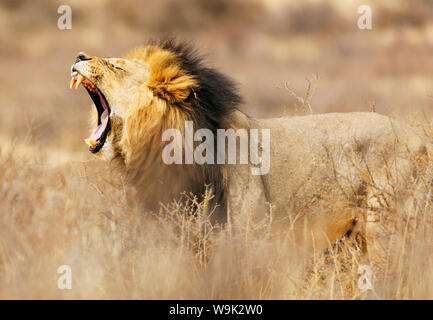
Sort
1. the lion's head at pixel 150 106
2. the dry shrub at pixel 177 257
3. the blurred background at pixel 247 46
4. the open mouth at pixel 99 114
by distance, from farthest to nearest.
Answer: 1. the blurred background at pixel 247 46
2. the open mouth at pixel 99 114
3. the lion's head at pixel 150 106
4. the dry shrub at pixel 177 257

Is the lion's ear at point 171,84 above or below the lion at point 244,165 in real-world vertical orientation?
above

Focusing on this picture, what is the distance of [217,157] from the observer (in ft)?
14.9

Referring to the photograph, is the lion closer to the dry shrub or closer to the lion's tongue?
the lion's tongue

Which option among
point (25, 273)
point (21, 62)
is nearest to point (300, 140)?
point (25, 273)

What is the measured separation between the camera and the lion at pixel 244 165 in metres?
4.50

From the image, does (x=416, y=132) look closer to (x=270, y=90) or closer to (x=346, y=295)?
(x=346, y=295)

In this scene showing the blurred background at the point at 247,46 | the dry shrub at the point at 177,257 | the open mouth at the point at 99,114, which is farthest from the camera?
the blurred background at the point at 247,46

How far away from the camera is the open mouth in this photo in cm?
460

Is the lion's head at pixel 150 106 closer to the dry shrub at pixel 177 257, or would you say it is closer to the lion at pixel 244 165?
the lion at pixel 244 165

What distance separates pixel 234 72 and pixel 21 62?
22.8 ft

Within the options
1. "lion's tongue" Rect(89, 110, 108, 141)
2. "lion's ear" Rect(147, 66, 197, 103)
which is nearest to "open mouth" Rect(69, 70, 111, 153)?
"lion's tongue" Rect(89, 110, 108, 141)

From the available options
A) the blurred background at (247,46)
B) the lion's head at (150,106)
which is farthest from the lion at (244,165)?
the blurred background at (247,46)

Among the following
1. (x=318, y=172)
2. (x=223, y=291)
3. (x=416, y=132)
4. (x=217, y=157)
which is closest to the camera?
(x=223, y=291)

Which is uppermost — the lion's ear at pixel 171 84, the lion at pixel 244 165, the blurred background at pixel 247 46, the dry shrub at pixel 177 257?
the blurred background at pixel 247 46
